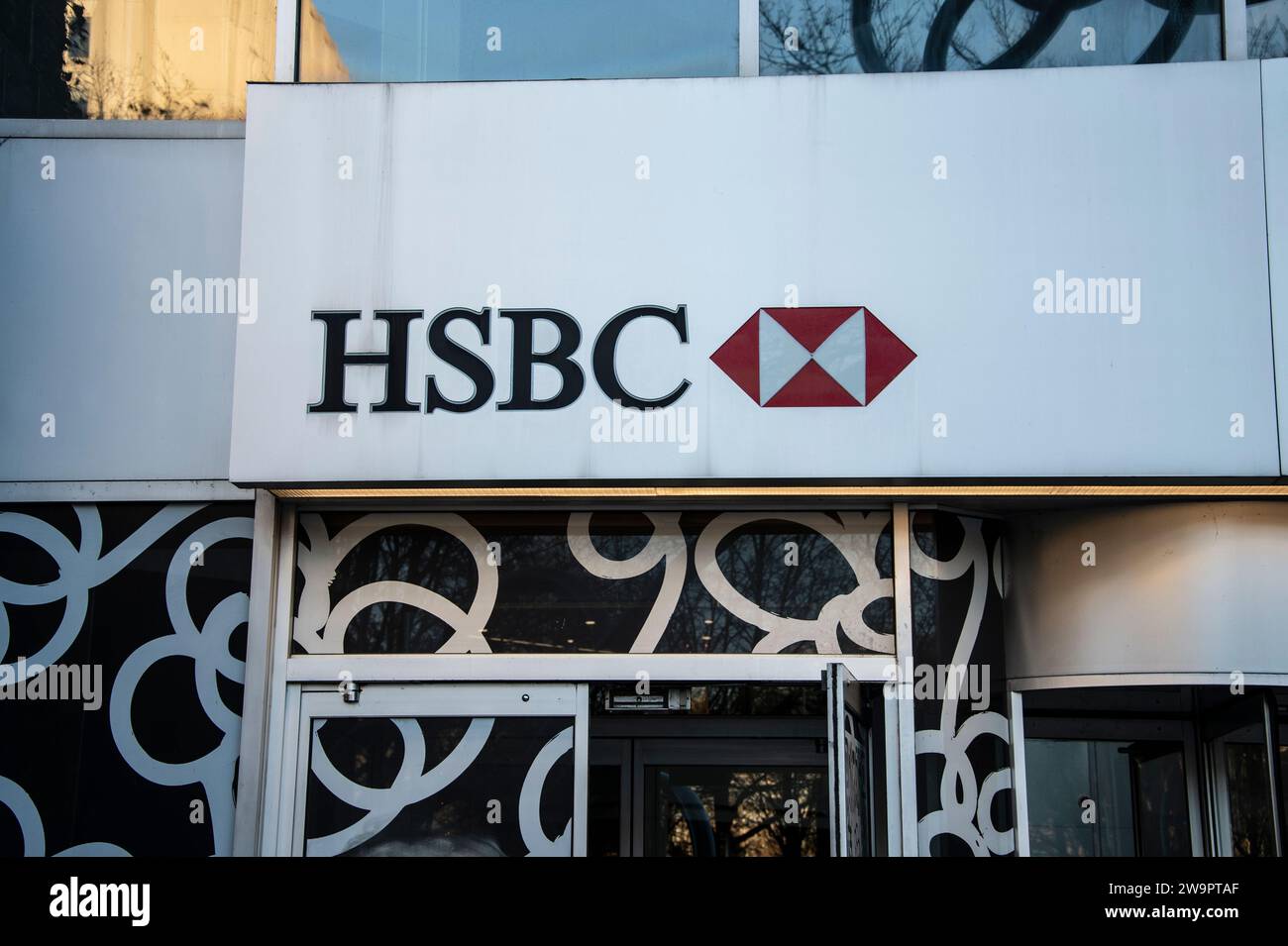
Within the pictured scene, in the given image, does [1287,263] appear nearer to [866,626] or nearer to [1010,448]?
[1010,448]

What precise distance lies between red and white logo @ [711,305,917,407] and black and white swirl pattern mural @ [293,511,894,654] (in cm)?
66

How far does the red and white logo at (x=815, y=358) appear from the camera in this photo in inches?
251

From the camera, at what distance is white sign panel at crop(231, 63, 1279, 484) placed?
6320 mm

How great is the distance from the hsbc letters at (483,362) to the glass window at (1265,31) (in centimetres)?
297

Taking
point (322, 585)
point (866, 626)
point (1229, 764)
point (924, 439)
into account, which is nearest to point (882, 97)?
point (924, 439)

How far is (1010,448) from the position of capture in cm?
629

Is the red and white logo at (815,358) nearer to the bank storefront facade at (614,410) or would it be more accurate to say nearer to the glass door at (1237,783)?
the bank storefront facade at (614,410)

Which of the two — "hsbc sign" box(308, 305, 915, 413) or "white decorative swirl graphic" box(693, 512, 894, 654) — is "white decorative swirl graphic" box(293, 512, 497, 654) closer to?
"hsbc sign" box(308, 305, 915, 413)

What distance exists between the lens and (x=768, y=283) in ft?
21.2

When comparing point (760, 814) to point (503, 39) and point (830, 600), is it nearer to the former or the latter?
point (830, 600)

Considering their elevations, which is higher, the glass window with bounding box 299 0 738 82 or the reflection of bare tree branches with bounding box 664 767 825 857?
the glass window with bounding box 299 0 738 82

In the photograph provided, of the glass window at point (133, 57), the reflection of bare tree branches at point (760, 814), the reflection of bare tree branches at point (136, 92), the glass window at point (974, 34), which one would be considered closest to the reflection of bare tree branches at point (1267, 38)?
the glass window at point (974, 34)

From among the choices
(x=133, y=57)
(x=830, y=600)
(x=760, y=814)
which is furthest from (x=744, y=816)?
(x=133, y=57)

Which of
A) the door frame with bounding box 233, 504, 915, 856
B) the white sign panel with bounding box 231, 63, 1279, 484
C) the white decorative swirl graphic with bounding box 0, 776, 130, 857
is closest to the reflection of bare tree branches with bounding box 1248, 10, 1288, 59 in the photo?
the white sign panel with bounding box 231, 63, 1279, 484
